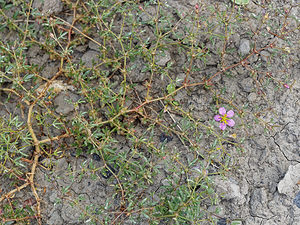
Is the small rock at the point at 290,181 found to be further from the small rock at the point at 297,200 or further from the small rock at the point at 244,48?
the small rock at the point at 244,48

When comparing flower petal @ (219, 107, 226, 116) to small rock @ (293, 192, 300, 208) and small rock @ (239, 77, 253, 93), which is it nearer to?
small rock @ (239, 77, 253, 93)

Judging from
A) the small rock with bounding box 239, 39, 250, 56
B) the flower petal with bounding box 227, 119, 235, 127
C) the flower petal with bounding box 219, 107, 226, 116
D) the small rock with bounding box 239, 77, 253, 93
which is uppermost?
the small rock with bounding box 239, 39, 250, 56

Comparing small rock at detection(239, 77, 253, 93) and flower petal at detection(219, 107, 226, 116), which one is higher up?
small rock at detection(239, 77, 253, 93)

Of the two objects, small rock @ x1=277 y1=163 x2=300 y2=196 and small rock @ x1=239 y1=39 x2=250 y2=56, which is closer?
small rock @ x1=277 y1=163 x2=300 y2=196

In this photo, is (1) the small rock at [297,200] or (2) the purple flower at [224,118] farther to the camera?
(2) the purple flower at [224,118]

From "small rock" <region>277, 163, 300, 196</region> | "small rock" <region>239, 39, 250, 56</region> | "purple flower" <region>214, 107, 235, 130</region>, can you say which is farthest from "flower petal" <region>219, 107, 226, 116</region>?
"small rock" <region>277, 163, 300, 196</region>

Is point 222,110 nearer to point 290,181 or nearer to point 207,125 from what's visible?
point 207,125

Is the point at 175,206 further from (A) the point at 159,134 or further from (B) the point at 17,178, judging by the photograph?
(B) the point at 17,178

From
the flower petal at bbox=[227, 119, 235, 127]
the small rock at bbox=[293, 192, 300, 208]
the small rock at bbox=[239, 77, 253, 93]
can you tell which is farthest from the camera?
the small rock at bbox=[239, 77, 253, 93]

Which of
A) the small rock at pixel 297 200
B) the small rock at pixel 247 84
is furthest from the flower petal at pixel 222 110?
the small rock at pixel 297 200
